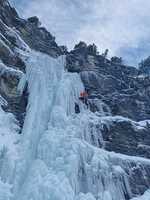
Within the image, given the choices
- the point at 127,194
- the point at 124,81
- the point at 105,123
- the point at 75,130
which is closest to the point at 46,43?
the point at 124,81

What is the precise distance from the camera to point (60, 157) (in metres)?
24.9

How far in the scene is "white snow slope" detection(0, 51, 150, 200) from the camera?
2334 centimetres

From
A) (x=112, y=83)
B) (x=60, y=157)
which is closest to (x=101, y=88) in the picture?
(x=112, y=83)

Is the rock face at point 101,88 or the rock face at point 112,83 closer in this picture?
the rock face at point 101,88

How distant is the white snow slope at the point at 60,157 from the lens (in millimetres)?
A: 23344

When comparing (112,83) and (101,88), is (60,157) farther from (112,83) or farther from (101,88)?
(112,83)

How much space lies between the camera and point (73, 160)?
81.5 ft

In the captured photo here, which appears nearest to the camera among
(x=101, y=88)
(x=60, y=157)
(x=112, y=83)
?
(x=60, y=157)

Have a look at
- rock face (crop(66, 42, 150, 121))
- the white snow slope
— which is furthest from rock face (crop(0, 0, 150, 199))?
the white snow slope

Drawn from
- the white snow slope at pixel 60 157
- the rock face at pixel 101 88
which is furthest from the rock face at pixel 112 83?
the white snow slope at pixel 60 157

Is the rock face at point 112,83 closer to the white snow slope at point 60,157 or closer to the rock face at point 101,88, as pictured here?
the rock face at point 101,88

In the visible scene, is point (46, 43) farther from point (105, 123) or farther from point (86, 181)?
point (86, 181)

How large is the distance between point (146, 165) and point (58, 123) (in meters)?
6.03

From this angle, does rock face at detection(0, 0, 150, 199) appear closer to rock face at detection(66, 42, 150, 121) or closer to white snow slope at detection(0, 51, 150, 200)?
rock face at detection(66, 42, 150, 121)
